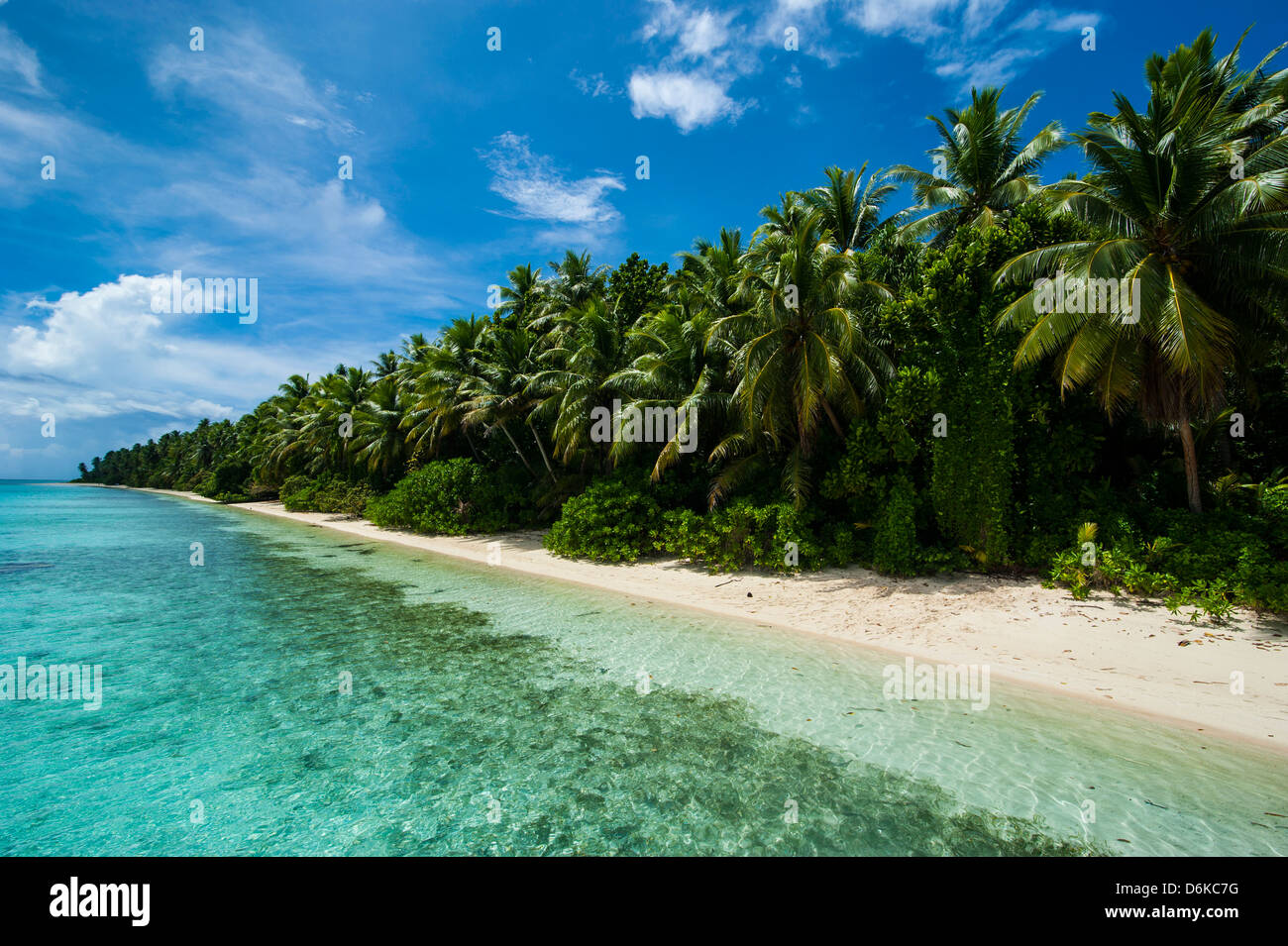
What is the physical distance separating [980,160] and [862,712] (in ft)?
68.5

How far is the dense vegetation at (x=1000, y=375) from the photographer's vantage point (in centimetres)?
992

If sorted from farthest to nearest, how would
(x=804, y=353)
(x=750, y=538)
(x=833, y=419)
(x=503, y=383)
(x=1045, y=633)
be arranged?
(x=503, y=383)
(x=750, y=538)
(x=833, y=419)
(x=804, y=353)
(x=1045, y=633)

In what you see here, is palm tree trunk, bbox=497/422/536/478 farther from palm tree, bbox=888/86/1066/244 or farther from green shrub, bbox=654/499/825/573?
palm tree, bbox=888/86/1066/244

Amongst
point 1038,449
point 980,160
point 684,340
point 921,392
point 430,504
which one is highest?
point 980,160

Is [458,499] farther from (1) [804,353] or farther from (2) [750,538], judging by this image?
(1) [804,353]

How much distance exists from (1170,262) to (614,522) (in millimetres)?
15049

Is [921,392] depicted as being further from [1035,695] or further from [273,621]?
[273,621]

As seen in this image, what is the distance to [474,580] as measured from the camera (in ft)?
52.7

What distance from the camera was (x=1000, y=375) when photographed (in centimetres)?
1195

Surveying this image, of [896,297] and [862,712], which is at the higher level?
[896,297]

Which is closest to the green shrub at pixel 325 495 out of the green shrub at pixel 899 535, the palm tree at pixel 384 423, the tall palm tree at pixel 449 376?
the palm tree at pixel 384 423

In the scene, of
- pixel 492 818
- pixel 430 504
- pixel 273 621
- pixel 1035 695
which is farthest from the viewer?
pixel 430 504

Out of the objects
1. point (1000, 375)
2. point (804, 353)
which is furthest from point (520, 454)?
point (1000, 375)
